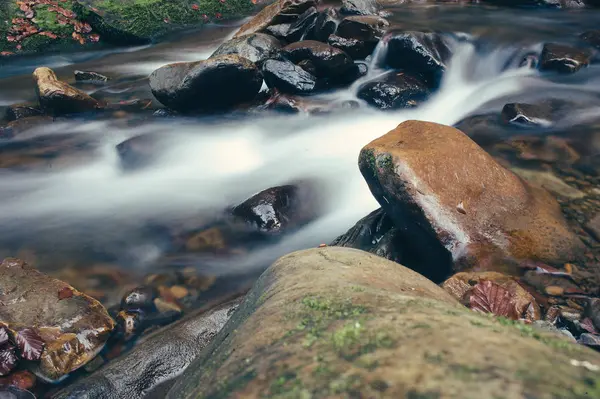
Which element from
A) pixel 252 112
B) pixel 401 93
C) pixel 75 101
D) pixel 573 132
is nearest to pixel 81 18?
pixel 75 101

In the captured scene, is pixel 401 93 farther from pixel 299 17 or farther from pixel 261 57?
pixel 299 17

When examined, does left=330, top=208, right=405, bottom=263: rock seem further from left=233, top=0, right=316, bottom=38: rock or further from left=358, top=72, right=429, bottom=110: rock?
left=233, top=0, right=316, bottom=38: rock

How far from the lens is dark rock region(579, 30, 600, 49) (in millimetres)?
9531

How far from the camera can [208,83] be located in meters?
8.75

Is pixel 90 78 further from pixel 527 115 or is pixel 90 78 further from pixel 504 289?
pixel 504 289

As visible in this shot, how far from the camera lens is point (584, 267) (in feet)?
14.0

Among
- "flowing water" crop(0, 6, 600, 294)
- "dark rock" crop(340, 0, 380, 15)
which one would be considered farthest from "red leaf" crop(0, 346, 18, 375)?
"dark rock" crop(340, 0, 380, 15)

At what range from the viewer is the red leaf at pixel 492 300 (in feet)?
11.6

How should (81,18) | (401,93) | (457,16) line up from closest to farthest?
Result: (401,93), (457,16), (81,18)

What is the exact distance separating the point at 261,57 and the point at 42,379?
7815 mm

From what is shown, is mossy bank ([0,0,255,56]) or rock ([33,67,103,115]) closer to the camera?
rock ([33,67,103,115])

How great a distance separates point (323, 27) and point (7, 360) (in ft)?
29.9

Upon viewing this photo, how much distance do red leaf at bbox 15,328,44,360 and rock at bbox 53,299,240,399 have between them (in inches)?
18.6

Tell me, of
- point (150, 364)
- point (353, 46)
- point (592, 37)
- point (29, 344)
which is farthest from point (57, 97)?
point (592, 37)
